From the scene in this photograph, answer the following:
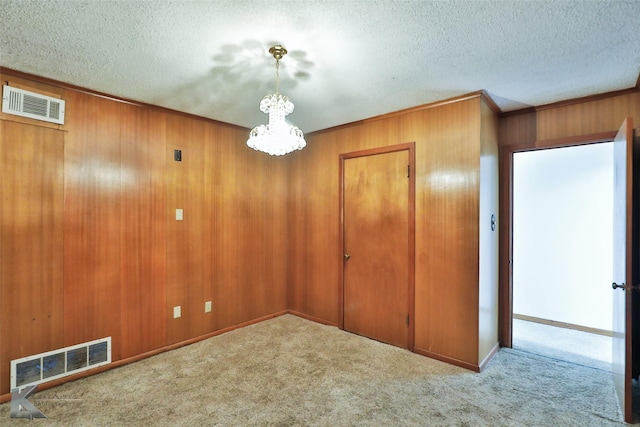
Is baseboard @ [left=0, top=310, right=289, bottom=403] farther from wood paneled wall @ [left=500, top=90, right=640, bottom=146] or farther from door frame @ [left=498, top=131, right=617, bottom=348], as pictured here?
wood paneled wall @ [left=500, top=90, right=640, bottom=146]

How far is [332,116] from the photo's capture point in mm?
3328

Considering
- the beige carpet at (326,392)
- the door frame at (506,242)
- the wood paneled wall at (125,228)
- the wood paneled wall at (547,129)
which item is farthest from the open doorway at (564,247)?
the wood paneled wall at (125,228)

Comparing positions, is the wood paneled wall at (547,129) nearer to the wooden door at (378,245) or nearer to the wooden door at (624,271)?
the wooden door at (624,271)

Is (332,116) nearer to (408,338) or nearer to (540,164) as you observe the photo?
(408,338)

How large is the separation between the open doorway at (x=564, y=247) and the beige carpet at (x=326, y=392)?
39.3 inches

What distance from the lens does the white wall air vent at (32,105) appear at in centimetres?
221

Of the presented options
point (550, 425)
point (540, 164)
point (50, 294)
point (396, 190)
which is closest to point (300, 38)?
point (396, 190)

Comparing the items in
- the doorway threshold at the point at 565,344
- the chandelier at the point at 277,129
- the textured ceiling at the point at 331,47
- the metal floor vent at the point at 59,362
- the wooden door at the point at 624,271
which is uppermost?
the textured ceiling at the point at 331,47

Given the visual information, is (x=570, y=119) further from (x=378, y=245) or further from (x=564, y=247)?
(x=378, y=245)

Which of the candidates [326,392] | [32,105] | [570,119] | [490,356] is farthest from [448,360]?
[32,105]

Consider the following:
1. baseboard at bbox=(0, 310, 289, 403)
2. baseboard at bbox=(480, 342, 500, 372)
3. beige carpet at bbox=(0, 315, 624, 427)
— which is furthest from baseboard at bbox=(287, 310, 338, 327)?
baseboard at bbox=(480, 342, 500, 372)

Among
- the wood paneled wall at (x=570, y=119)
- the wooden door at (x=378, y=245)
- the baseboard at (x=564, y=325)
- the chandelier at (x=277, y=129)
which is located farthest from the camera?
the baseboard at (x=564, y=325)

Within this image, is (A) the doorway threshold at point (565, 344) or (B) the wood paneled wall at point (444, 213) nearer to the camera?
(B) the wood paneled wall at point (444, 213)

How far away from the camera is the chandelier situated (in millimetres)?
1979
